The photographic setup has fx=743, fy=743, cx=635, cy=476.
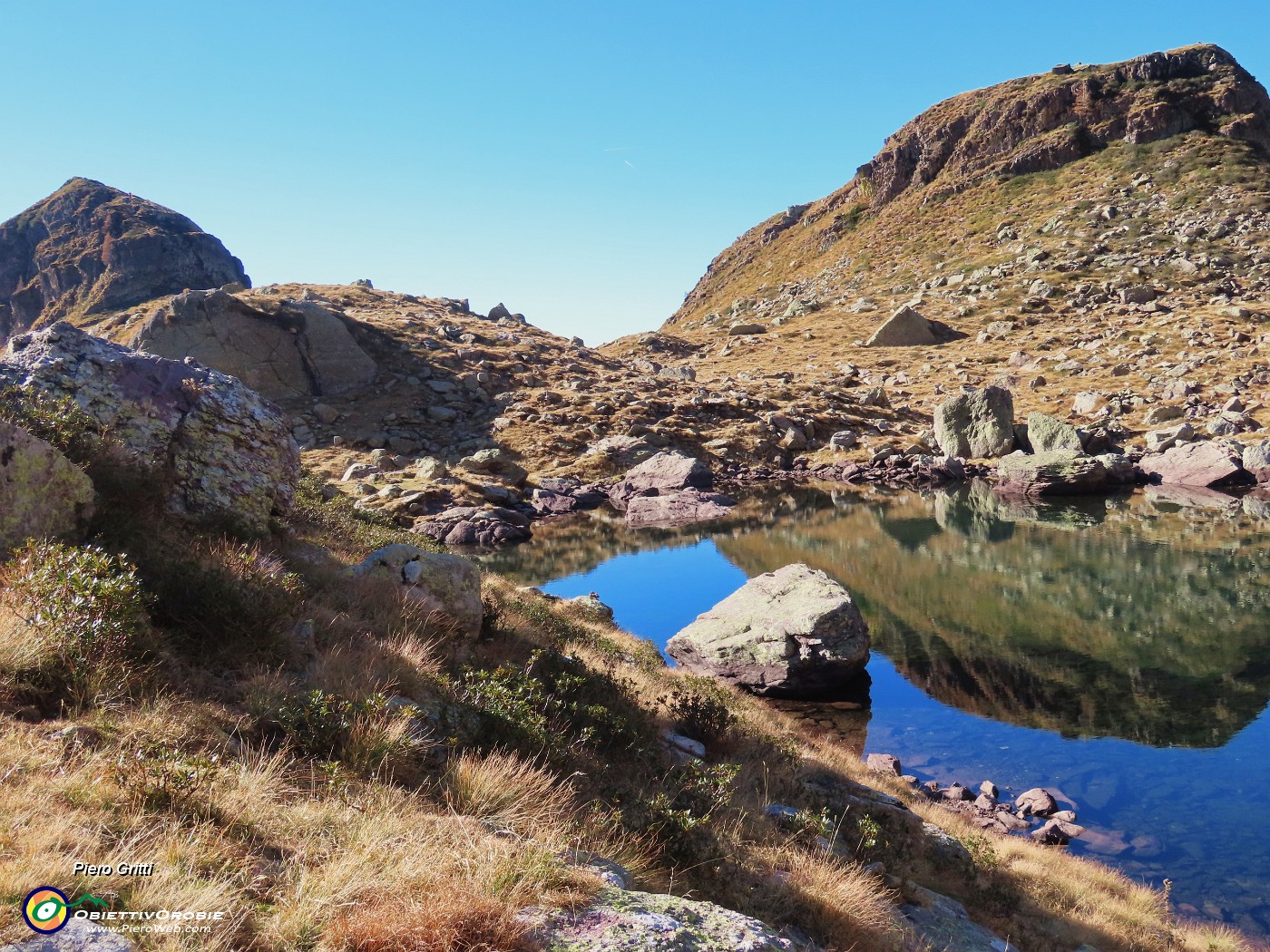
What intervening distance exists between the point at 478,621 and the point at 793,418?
4681 cm

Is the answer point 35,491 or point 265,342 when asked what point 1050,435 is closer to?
point 35,491

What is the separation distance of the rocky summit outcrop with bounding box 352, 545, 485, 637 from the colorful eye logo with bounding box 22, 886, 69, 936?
6.65 m

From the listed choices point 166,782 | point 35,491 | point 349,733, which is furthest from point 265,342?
point 166,782

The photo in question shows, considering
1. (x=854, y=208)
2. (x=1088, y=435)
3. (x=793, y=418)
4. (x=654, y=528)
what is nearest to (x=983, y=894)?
(x=654, y=528)

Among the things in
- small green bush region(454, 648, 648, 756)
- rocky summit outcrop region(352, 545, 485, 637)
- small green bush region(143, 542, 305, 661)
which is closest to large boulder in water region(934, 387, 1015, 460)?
small green bush region(454, 648, 648, 756)

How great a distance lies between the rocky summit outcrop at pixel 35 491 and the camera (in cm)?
738

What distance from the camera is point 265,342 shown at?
4975 cm

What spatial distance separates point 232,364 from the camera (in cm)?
4788

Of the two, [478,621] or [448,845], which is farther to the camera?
[478,621]

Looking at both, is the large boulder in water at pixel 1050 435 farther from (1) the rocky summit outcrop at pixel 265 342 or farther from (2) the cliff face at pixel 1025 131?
(2) the cliff face at pixel 1025 131

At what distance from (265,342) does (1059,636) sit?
4857 cm

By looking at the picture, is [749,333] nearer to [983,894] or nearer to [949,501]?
[949,501]

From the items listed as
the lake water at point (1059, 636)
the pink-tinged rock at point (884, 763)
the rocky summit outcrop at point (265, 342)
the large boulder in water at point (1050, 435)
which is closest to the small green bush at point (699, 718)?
the pink-tinged rock at point (884, 763)

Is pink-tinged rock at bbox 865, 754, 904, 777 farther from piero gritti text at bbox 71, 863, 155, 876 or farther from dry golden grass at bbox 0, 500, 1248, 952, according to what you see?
piero gritti text at bbox 71, 863, 155, 876
